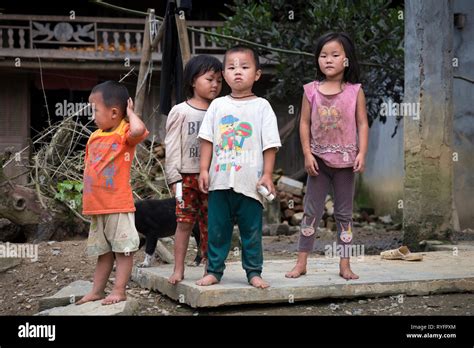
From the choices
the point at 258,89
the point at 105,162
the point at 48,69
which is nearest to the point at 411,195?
the point at 105,162

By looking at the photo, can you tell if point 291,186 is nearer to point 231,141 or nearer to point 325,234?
point 325,234

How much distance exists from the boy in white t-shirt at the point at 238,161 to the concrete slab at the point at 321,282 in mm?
128

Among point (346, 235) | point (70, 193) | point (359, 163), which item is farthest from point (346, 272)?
point (70, 193)

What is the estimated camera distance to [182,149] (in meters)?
4.54

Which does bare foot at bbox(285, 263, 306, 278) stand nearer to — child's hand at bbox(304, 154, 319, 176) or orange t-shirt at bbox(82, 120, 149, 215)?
child's hand at bbox(304, 154, 319, 176)

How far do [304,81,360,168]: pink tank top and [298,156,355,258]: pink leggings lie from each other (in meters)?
0.09

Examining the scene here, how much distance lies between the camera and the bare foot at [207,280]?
4293 mm

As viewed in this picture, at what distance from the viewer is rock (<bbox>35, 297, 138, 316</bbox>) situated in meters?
4.04

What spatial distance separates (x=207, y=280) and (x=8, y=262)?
7.95 feet

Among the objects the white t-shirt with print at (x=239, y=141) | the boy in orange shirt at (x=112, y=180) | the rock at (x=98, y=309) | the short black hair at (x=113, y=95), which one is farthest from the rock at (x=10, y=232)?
the white t-shirt with print at (x=239, y=141)

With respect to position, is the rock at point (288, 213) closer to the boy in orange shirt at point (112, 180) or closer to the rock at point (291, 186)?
the rock at point (291, 186)

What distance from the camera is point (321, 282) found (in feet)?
14.8
